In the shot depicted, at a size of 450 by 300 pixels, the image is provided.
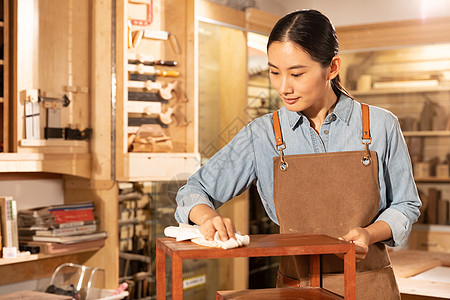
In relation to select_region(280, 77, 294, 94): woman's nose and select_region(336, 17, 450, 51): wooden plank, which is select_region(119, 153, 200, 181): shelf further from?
select_region(280, 77, 294, 94): woman's nose

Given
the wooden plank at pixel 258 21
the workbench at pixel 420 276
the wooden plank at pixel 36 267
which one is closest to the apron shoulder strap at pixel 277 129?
the workbench at pixel 420 276

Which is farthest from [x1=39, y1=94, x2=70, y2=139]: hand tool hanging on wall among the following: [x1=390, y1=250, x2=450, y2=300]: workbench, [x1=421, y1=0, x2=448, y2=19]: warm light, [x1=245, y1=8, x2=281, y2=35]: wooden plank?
[x1=421, y1=0, x2=448, y2=19]: warm light

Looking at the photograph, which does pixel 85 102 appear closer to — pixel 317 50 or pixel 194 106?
pixel 194 106

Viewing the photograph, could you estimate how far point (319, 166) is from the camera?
4.77ft

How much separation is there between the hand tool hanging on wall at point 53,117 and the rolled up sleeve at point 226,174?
217 cm

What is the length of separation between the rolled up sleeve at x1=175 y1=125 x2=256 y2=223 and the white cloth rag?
227 mm

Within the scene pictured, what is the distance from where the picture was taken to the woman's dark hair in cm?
138

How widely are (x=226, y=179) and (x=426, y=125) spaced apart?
4.14 meters

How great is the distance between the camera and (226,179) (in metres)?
1.53

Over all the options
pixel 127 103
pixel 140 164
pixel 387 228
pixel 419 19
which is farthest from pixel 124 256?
pixel 419 19

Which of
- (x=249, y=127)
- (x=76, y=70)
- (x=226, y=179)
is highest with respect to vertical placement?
(x=76, y=70)

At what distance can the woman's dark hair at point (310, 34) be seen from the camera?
1.38 metres

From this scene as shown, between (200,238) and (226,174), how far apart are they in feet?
1.20

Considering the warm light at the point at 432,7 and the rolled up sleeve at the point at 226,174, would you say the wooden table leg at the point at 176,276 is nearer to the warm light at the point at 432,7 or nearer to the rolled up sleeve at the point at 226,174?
the rolled up sleeve at the point at 226,174
